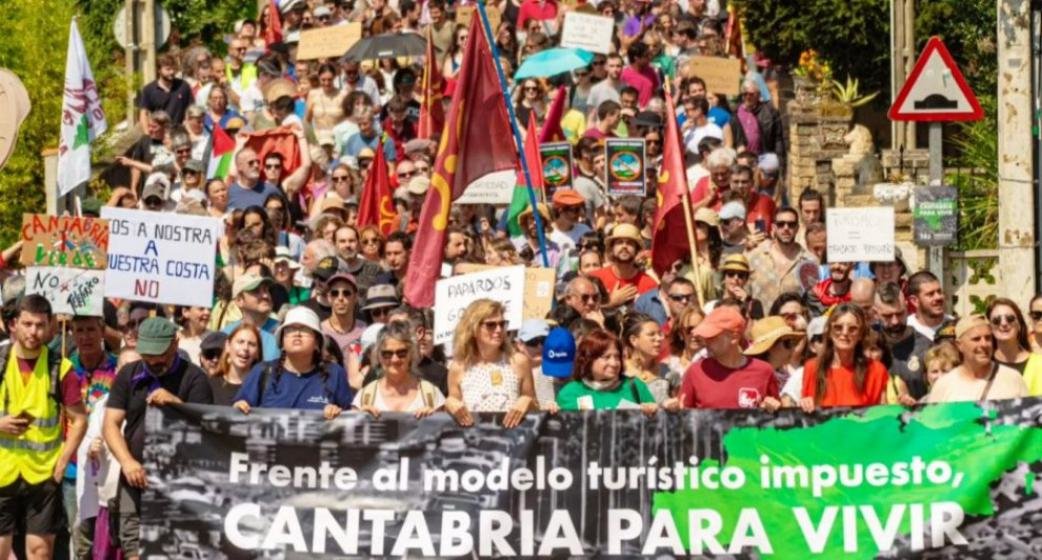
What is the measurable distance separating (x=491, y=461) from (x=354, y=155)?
11.9 metres

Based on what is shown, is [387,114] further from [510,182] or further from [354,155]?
[510,182]

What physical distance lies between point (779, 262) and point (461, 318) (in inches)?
184

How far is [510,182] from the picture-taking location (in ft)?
73.3

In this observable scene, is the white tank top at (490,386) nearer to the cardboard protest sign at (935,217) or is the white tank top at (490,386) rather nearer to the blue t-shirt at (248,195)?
the cardboard protest sign at (935,217)

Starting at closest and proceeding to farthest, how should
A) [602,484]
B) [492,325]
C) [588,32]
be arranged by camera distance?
[602,484] < [492,325] < [588,32]

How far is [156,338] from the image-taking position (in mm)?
14633

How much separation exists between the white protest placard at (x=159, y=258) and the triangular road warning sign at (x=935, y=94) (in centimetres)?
423

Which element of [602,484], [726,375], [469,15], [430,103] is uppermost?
[469,15]

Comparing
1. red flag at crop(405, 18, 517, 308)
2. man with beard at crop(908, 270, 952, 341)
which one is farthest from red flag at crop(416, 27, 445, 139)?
man with beard at crop(908, 270, 952, 341)

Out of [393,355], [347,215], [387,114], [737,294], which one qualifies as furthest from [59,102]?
[393,355]

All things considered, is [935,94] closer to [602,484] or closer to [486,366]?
[486,366]

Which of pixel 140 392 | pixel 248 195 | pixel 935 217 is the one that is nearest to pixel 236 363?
pixel 140 392

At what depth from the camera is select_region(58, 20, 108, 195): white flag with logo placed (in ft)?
73.3

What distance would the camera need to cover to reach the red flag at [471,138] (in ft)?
63.2
